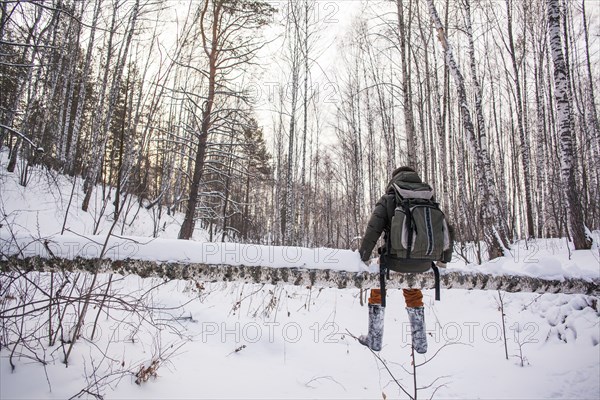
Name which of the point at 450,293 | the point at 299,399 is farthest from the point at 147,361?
the point at 450,293

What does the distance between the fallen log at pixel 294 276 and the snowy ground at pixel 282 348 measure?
0.26 feet

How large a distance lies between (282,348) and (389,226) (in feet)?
7.34

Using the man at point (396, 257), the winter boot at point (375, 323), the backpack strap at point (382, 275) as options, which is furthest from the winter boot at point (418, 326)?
the backpack strap at point (382, 275)

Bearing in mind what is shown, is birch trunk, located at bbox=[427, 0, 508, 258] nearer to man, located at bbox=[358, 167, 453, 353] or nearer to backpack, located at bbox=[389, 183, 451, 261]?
man, located at bbox=[358, 167, 453, 353]

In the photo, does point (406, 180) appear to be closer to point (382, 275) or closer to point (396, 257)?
point (396, 257)

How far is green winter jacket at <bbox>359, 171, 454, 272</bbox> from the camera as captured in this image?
9.19 feet

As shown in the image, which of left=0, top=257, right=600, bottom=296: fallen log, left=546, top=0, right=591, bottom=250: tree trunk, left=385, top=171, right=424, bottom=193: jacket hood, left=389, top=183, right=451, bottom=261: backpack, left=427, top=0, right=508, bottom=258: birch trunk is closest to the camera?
left=0, top=257, right=600, bottom=296: fallen log

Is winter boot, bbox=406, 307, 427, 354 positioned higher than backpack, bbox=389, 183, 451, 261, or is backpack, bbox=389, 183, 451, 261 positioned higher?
backpack, bbox=389, 183, 451, 261

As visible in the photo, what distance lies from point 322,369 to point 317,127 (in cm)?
1643

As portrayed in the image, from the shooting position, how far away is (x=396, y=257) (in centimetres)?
281

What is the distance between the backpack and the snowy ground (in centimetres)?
49

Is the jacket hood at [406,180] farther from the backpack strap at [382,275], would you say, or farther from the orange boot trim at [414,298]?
the orange boot trim at [414,298]

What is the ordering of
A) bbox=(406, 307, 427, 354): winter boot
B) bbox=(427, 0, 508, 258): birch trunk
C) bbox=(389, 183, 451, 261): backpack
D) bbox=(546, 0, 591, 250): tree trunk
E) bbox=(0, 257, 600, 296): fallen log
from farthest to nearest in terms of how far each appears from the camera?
bbox=(427, 0, 508, 258): birch trunk, bbox=(546, 0, 591, 250): tree trunk, bbox=(406, 307, 427, 354): winter boot, bbox=(389, 183, 451, 261): backpack, bbox=(0, 257, 600, 296): fallen log

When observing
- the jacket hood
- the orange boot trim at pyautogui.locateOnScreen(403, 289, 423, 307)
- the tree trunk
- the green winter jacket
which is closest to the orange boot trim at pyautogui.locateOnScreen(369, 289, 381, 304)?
the orange boot trim at pyautogui.locateOnScreen(403, 289, 423, 307)
